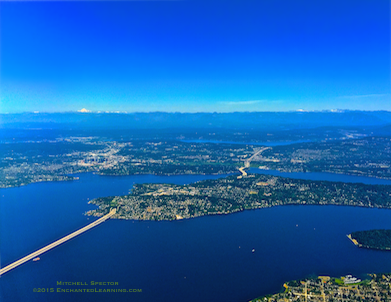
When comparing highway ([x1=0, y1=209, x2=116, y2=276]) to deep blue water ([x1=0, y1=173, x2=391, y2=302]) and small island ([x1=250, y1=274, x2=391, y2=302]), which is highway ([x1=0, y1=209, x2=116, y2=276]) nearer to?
deep blue water ([x1=0, y1=173, x2=391, y2=302])

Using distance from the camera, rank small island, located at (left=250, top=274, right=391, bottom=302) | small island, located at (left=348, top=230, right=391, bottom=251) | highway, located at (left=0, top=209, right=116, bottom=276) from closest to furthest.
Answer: small island, located at (left=250, top=274, right=391, bottom=302) → highway, located at (left=0, top=209, right=116, bottom=276) → small island, located at (left=348, top=230, right=391, bottom=251)

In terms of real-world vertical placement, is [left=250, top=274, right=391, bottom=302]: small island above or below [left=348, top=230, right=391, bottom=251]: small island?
below

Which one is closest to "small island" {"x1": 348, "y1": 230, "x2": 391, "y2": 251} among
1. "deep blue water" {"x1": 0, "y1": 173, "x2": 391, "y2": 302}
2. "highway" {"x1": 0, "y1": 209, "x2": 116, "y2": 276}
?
"deep blue water" {"x1": 0, "y1": 173, "x2": 391, "y2": 302}

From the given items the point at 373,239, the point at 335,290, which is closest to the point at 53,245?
the point at 335,290

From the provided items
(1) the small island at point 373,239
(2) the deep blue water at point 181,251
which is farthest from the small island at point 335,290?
(1) the small island at point 373,239

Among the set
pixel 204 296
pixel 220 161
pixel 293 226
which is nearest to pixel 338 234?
pixel 293 226

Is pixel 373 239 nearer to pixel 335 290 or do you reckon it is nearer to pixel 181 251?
pixel 335 290

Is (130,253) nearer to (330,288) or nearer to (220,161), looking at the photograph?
(330,288)
